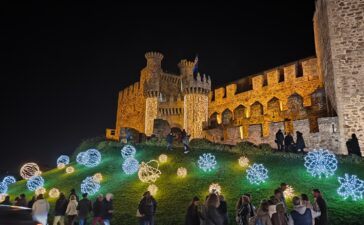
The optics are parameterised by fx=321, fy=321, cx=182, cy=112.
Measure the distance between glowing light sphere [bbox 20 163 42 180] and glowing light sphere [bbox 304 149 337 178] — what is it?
15.8m

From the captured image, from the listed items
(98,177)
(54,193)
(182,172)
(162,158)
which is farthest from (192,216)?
(54,193)

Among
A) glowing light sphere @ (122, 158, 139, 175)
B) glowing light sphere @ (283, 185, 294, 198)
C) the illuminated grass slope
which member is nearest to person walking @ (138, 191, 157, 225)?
the illuminated grass slope

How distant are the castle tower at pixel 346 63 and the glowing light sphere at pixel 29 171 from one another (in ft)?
61.0

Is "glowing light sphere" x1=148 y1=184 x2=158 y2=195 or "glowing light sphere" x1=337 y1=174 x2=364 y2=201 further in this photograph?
"glowing light sphere" x1=148 y1=184 x2=158 y2=195

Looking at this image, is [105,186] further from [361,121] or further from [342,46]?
[342,46]

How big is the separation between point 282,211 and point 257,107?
83.2ft

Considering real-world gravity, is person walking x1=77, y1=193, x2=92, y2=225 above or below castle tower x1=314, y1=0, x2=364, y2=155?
below

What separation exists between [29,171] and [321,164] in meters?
16.8

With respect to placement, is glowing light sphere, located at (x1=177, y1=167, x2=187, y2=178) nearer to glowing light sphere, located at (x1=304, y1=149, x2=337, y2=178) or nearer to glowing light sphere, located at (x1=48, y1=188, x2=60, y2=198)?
glowing light sphere, located at (x1=304, y1=149, x2=337, y2=178)

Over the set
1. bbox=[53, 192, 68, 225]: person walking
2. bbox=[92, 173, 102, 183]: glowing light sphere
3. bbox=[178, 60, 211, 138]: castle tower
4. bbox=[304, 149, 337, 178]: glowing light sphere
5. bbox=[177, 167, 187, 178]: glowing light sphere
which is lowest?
bbox=[53, 192, 68, 225]: person walking

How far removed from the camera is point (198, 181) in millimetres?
15055

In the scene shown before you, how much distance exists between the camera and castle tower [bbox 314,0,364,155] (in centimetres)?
1908

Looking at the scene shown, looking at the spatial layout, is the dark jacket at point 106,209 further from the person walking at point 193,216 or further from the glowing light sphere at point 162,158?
the glowing light sphere at point 162,158

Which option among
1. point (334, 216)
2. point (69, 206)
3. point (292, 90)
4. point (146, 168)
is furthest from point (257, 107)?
point (69, 206)
